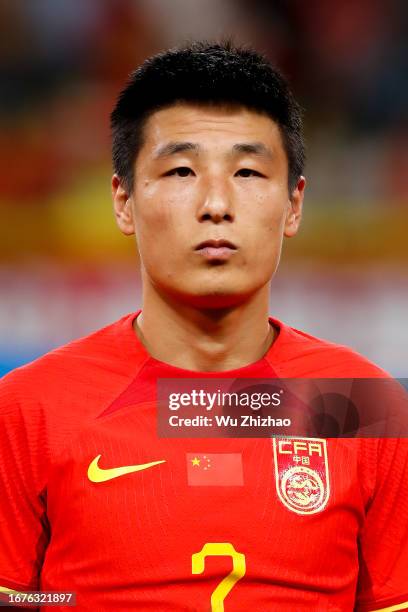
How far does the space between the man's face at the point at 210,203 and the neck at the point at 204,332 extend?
0.05 m

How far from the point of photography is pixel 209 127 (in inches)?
91.0

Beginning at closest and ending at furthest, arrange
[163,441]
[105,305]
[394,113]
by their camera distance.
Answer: [163,441] < [105,305] < [394,113]

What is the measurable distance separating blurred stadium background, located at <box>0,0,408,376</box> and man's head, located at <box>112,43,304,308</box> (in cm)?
337

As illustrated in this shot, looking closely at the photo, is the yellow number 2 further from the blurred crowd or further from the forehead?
the blurred crowd

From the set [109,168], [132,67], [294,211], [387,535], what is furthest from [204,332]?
[132,67]

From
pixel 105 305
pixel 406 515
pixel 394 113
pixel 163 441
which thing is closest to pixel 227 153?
pixel 163 441

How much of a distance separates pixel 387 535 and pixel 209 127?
108 centimetres

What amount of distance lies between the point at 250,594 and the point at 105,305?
384cm

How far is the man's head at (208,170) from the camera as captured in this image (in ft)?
7.36

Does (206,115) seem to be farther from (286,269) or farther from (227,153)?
(286,269)

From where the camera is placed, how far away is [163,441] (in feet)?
7.54

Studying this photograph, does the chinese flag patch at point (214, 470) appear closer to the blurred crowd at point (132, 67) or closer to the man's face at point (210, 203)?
the man's face at point (210, 203)

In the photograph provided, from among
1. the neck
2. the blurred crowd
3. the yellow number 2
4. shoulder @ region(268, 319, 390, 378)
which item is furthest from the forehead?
the blurred crowd

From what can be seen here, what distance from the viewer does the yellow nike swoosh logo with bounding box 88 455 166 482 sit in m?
2.24
